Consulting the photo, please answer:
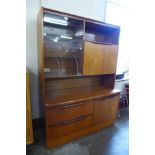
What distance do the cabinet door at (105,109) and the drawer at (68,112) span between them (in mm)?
156

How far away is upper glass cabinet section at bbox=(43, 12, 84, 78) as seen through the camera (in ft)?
6.97

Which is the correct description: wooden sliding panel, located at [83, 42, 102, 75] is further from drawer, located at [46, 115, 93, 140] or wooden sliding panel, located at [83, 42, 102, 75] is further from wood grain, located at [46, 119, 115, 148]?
wood grain, located at [46, 119, 115, 148]

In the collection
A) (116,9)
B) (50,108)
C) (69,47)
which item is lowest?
(50,108)

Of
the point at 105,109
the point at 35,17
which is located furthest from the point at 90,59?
the point at 35,17

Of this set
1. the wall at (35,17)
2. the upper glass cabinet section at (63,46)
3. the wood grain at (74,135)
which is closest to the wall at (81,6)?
the wall at (35,17)

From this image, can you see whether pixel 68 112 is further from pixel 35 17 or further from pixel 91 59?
pixel 35 17

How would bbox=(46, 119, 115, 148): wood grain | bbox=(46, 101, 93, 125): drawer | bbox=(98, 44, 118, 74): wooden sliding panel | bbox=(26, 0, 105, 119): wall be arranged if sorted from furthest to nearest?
bbox=(98, 44, 118, 74): wooden sliding panel, bbox=(26, 0, 105, 119): wall, bbox=(46, 119, 115, 148): wood grain, bbox=(46, 101, 93, 125): drawer

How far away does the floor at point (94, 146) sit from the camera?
189cm

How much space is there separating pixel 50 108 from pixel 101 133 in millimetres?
1158

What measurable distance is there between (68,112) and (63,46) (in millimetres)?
1146

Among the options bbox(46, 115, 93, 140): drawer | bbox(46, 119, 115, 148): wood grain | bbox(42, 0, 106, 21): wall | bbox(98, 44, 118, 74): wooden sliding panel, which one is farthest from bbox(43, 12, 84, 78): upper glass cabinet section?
bbox(46, 119, 115, 148): wood grain

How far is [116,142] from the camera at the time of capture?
2.16 m
